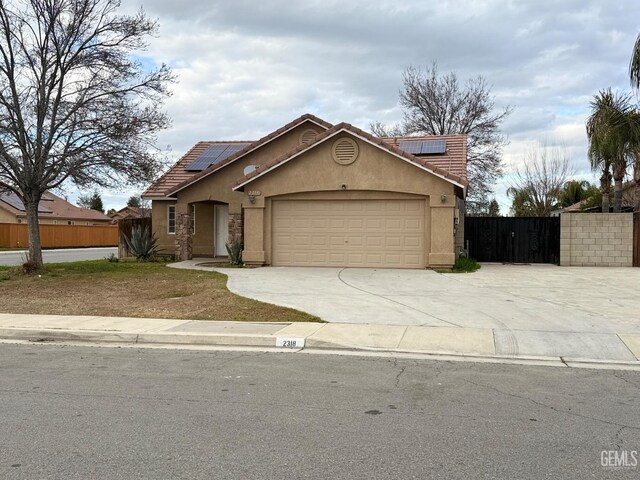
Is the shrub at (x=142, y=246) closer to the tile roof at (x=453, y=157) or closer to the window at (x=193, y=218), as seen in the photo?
the window at (x=193, y=218)

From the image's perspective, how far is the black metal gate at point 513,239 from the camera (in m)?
22.8

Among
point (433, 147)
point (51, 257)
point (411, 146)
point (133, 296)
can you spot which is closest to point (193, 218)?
point (411, 146)

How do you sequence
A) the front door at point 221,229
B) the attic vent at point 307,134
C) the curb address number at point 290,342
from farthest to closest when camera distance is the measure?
the front door at point 221,229, the attic vent at point 307,134, the curb address number at point 290,342

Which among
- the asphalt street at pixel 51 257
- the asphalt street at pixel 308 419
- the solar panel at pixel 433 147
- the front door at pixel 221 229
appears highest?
the solar panel at pixel 433 147

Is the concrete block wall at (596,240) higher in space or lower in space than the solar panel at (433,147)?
lower

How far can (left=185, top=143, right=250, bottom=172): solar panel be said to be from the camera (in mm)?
25947

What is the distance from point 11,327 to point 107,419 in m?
5.81

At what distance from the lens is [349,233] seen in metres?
19.9

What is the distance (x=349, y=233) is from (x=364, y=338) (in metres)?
11.0

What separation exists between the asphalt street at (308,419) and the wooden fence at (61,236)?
116ft

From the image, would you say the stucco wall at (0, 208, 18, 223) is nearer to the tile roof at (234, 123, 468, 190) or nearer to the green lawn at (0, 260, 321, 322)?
the green lawn at (0, 260, 321, 322)

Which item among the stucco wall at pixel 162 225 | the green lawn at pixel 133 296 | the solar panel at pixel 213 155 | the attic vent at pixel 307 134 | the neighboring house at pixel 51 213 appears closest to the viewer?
the green lawn at pixel 133 296

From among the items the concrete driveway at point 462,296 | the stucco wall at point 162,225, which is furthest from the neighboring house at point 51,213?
the concrete driveway at point 462,296

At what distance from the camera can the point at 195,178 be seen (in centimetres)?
2291
